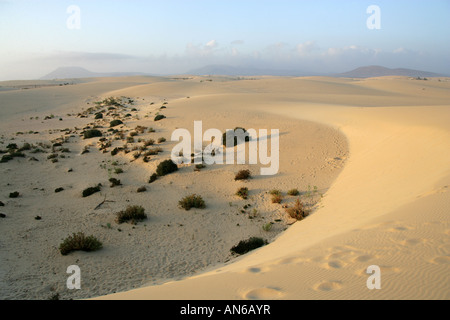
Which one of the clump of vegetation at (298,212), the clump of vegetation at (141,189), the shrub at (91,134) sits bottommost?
the clump of vegetation at (298,212)

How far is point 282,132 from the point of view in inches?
762

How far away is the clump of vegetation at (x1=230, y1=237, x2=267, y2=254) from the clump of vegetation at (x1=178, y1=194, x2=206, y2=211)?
3.10 metres

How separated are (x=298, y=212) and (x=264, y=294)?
6125 mm

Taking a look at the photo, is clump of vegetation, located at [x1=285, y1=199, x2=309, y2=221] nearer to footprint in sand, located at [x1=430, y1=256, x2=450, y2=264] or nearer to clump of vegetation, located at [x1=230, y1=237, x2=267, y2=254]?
clump of vegetation, located at [x1=230, y1=237, x2=267, y2=254]

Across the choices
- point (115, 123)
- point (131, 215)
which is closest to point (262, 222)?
point (131, 215)

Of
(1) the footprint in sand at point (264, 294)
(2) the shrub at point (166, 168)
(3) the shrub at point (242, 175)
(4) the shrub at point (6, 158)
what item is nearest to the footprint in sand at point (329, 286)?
(1) the footprint in sand at point (264, 294)

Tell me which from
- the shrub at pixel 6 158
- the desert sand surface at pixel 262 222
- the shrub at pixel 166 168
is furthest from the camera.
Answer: the shrub at pixel 6 158

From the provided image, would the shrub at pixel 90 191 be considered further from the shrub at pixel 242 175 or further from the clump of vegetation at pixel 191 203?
the shrub at pixel 242 175

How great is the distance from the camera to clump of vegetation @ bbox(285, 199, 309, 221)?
31.8 feet

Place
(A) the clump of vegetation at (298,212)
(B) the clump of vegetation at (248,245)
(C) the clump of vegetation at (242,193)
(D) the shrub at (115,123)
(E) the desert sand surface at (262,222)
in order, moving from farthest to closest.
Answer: (D) the shrub at (115,123), (C) the clump of vegetation at (242,193), (A) the clump of vegetation at (298,212), (B) the clump of vegetation at (248,245), (E) the desert sand surface at (262,222)

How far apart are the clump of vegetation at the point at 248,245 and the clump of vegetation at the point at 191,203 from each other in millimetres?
3101

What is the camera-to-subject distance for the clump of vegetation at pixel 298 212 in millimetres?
9680

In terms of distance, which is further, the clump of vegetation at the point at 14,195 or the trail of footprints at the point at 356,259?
the clump of vegetation at the point at 14,195

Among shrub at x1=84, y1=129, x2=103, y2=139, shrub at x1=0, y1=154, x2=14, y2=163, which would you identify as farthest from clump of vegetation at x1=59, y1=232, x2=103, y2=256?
shrub at x1=84, y1=129, x2=103, y2=139
